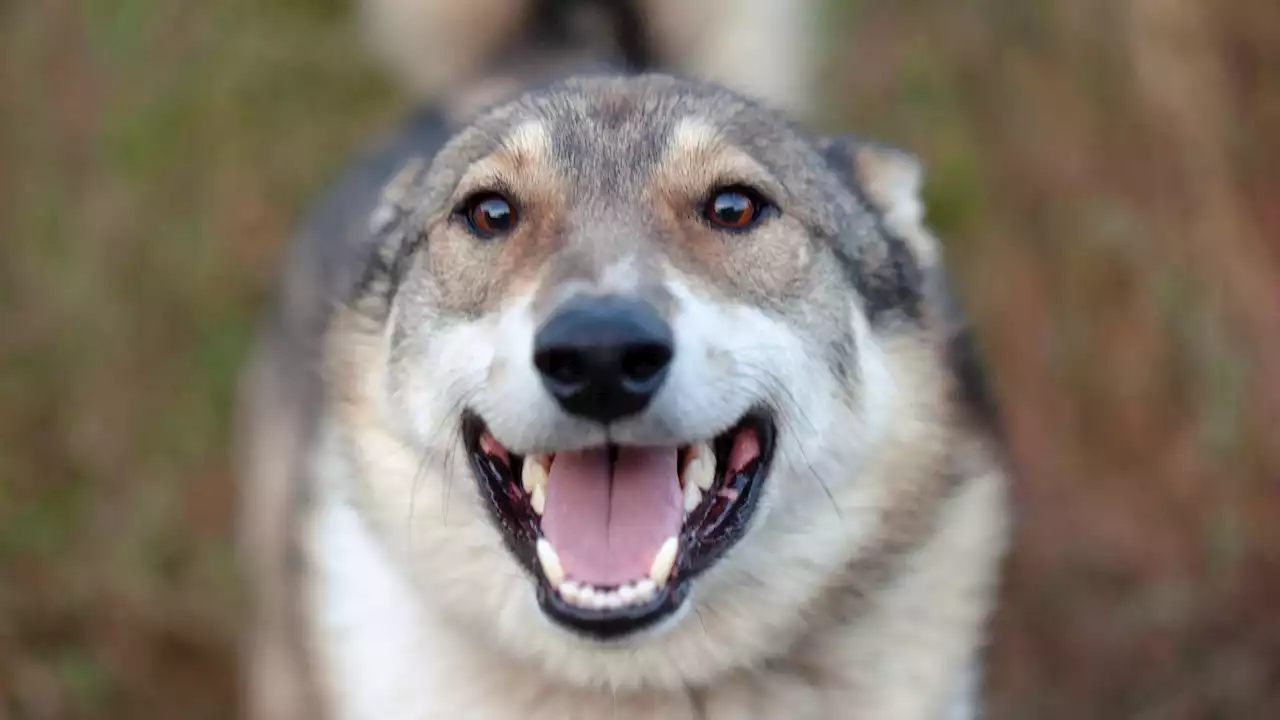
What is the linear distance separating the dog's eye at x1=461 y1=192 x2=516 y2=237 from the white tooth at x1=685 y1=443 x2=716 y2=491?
0.61m

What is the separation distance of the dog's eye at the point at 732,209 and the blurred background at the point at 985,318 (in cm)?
152

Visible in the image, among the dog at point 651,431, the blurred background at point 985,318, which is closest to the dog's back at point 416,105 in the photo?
the blurred background at point 985,318

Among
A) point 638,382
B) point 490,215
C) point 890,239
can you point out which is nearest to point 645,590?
point 638,382

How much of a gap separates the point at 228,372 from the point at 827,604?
11.3 feet

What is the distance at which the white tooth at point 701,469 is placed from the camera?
263 cm

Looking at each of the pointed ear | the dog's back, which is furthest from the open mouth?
the dog's back

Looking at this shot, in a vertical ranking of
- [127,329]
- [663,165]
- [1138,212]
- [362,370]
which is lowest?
[362,370]

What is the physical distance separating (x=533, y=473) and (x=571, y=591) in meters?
0.27

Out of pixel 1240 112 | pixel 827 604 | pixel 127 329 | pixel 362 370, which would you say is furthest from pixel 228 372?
pixel 1240 112

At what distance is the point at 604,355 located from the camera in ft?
7.63

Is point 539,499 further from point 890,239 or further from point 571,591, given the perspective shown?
point 890,239

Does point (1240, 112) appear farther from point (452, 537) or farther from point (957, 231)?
point (452, 537)

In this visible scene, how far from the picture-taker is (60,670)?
14.8 feet

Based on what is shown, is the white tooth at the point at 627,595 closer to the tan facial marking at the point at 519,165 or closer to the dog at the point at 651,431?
the dog at the point at 651,431
